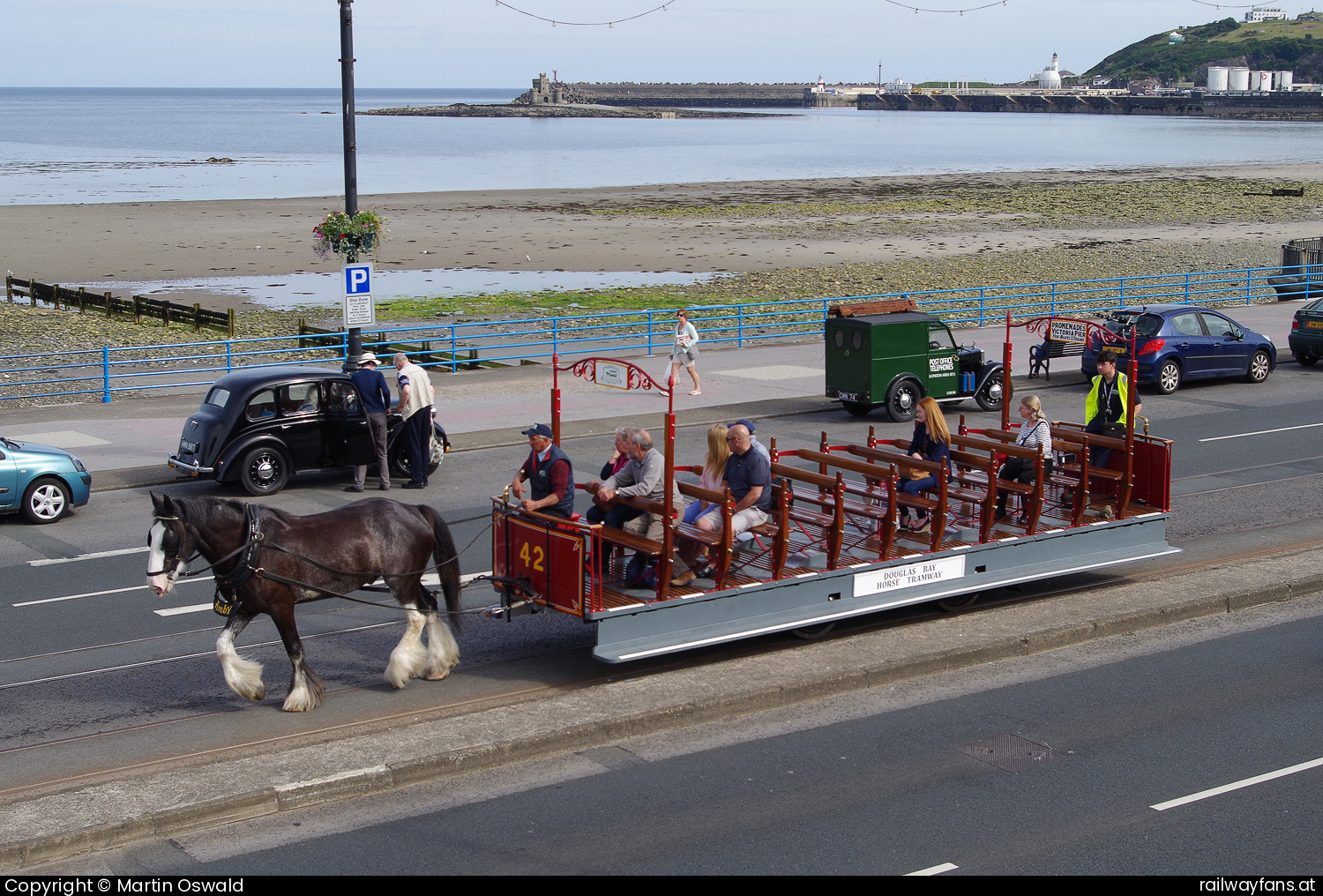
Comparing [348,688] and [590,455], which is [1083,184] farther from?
[348,688]

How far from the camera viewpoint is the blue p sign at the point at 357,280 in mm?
20297

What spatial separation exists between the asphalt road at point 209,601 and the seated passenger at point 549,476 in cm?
127

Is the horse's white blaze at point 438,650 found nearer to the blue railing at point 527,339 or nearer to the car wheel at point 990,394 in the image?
the blue railing at point 527,339

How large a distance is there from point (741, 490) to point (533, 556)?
6.35ft

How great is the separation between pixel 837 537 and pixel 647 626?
1972mm

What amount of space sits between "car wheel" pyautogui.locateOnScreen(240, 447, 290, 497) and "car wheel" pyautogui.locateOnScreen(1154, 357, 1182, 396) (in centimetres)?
1687

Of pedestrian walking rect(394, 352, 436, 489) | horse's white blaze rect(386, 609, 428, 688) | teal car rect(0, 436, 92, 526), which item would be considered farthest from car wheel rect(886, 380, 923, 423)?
horse's white blaze rect(386, 609, 428, 688)

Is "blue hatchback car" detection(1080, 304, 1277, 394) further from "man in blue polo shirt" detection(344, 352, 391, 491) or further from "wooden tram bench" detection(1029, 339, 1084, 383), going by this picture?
"man in blue polo shirt" detection(344, 352, 391, 491)

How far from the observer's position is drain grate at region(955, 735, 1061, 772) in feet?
29.8

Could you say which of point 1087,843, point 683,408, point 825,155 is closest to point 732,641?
point 1087,843

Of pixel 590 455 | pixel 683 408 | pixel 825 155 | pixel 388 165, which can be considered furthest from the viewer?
pixel 825 155

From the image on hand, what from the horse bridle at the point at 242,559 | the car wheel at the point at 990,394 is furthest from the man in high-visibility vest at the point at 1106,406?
the car wheel at the point at 990,394

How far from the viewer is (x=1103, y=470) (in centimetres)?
1355

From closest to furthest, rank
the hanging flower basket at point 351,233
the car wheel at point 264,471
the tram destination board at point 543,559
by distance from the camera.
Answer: the tram destination board at point 543,559 → the car wheel at point 264,471 → the hanging flower basket at point 351,233
